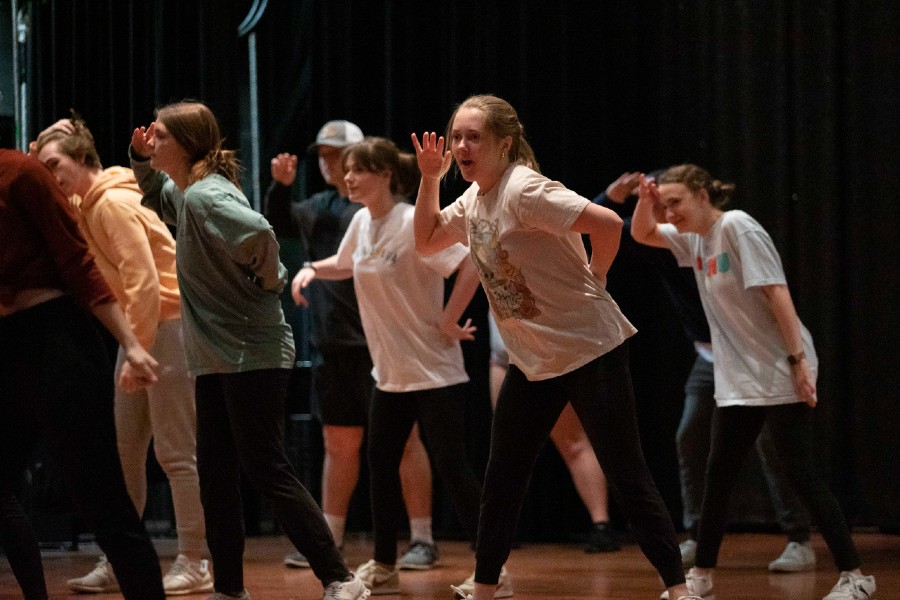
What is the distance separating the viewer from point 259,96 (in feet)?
19.8

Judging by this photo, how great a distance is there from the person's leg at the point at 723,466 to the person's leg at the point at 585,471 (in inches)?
58.9

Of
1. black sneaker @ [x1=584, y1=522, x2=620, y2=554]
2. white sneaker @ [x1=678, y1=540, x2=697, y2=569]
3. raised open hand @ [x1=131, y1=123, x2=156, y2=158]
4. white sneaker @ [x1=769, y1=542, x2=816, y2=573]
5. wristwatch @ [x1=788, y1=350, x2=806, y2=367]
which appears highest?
raised open hand @ [x1=131, y1=123, x2=156, y2=158]

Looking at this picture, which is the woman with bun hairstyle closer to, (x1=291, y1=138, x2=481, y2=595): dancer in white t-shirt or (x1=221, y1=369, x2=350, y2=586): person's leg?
(x1=221, y1=369, x2=350, y2=586): person's leg

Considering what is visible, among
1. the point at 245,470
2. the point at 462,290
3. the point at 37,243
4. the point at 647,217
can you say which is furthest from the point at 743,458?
the point at 37,243

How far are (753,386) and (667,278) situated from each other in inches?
39.3

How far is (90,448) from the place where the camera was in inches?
97.9

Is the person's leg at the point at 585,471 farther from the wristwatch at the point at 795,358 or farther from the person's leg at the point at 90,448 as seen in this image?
the person's leg at the point at 90,448

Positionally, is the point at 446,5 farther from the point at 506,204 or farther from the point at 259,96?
the point at 506,204

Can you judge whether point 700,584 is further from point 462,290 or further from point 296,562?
point 296,562

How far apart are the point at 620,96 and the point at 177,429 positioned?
9.00ft

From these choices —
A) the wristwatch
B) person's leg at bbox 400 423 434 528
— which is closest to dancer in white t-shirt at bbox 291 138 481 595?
person's leg at bbox 400 423 434 528

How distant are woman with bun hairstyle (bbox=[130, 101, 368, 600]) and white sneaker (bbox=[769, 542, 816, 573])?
6.18ft

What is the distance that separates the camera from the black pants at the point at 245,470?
3111 millimetres

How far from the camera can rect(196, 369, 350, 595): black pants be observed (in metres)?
3.11
